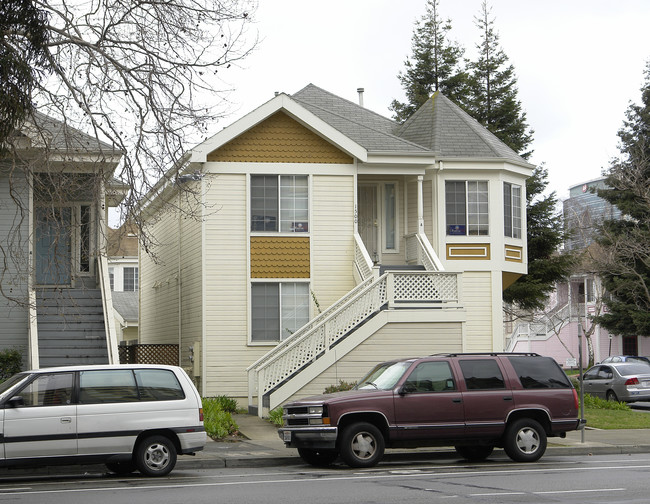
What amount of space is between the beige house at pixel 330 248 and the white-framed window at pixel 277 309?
3 cm

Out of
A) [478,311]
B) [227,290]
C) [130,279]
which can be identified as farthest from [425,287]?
[130,279]

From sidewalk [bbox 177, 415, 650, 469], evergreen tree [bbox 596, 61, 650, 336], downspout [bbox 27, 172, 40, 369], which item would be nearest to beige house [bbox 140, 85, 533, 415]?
downspout [bbox 27, 172, 40, 369]

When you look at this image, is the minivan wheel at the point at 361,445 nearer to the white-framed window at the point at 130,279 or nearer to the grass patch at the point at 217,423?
the grass patch at the point at 217,423

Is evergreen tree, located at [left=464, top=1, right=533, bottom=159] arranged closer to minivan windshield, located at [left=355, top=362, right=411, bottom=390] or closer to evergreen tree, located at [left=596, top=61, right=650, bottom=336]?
evergreen tree, located at [left=596, top=61, right=650, bottom=336]

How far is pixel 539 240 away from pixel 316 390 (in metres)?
19.5

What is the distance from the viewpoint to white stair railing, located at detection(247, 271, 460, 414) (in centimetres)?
2166

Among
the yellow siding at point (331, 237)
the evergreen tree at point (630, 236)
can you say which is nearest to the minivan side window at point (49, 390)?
the yellow siding at point (331, 237)

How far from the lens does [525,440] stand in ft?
49.9

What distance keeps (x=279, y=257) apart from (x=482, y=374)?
10458mm

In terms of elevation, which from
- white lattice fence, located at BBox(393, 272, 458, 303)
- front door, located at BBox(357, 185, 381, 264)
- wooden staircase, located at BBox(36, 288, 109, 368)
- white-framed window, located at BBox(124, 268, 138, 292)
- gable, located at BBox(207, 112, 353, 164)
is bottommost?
wooden staircase, located at BBox(36, 288, 109, 368)

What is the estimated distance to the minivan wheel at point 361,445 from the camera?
1435 cm

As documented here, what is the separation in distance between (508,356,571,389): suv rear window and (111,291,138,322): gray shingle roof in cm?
3233

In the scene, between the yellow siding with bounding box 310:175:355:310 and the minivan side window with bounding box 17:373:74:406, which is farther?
the yellow siding with bounding box 310:175:355:310

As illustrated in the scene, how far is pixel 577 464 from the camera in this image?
1509 centimetres
